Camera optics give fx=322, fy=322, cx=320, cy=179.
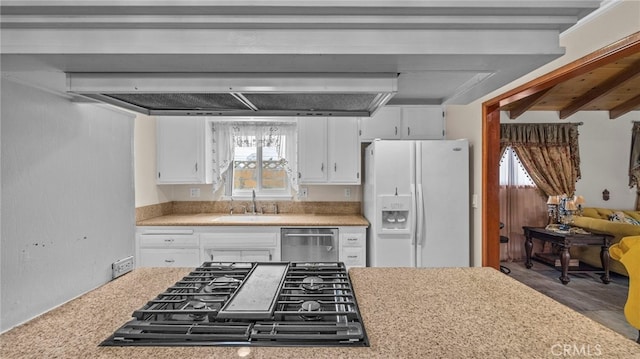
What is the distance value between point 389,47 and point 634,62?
3.67m

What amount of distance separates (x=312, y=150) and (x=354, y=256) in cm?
121

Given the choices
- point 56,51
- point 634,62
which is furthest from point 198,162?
point 634,62

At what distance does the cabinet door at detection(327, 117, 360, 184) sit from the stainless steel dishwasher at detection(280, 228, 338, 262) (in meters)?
0.64

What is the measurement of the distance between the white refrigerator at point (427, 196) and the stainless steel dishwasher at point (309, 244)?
18.4 inches

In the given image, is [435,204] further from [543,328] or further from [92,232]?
[92,232]

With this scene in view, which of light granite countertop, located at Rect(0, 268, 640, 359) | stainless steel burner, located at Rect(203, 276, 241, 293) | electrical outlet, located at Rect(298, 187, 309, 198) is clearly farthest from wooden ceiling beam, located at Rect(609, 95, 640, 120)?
stainless steel burner, located at Rect(203, 276, 241, 293)

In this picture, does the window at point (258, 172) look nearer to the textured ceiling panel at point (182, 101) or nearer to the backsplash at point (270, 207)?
the backsplash at point (270, 207)

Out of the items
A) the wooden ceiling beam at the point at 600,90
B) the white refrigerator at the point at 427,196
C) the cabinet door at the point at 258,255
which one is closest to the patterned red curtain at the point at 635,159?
the wooden ceiling beam at the point at 600,90

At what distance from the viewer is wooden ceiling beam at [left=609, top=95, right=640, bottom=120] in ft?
14.5

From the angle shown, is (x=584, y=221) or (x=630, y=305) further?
(x=584, y=221)

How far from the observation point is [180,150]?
360cm

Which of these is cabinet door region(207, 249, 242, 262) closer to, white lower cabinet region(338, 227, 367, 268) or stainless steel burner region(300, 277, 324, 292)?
white lower cabinet region(338, 227, 367, 268)

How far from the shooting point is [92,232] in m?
1.29

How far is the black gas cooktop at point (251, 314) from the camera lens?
2.84 ft
